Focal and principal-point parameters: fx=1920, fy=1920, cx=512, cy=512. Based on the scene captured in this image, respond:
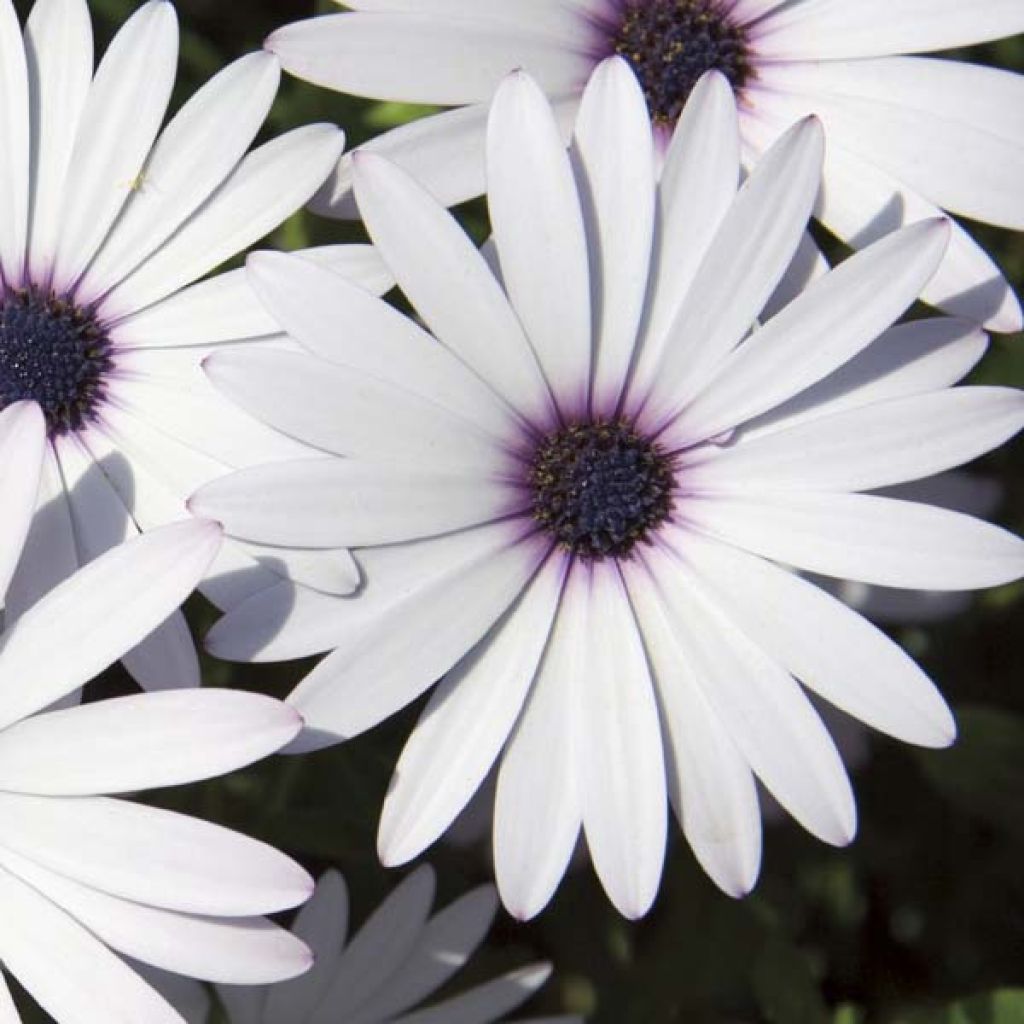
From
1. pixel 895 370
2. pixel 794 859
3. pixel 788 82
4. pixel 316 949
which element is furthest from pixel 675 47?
pixel 794 859

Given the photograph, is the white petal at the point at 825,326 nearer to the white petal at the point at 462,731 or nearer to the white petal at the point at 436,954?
the white petal at the point at 462,731

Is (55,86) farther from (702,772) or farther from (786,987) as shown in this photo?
(786,987)

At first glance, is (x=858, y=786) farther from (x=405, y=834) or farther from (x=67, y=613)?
(x=67, y=613)

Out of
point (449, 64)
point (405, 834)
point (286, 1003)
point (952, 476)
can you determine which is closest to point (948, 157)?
point (449, 64)

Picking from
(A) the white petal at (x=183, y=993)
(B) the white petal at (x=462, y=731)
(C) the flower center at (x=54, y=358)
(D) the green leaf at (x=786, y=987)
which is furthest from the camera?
(D) the green leaf at (x=786, y=987)

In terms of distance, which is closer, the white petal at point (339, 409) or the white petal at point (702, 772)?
the white petal at point (339, 409)

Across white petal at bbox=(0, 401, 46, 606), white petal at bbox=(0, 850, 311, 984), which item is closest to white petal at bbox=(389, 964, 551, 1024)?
white petal at bbox=(0, 850, 311, 984)

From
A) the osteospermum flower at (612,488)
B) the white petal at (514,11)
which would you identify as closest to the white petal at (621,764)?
the osteospermum flower at (612,488)

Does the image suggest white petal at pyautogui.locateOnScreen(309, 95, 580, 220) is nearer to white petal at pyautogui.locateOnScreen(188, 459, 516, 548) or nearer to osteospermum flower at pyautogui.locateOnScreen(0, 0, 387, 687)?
osteospermum flower at pyautogui.locateOnScreen(0, 0, 387, 687)
